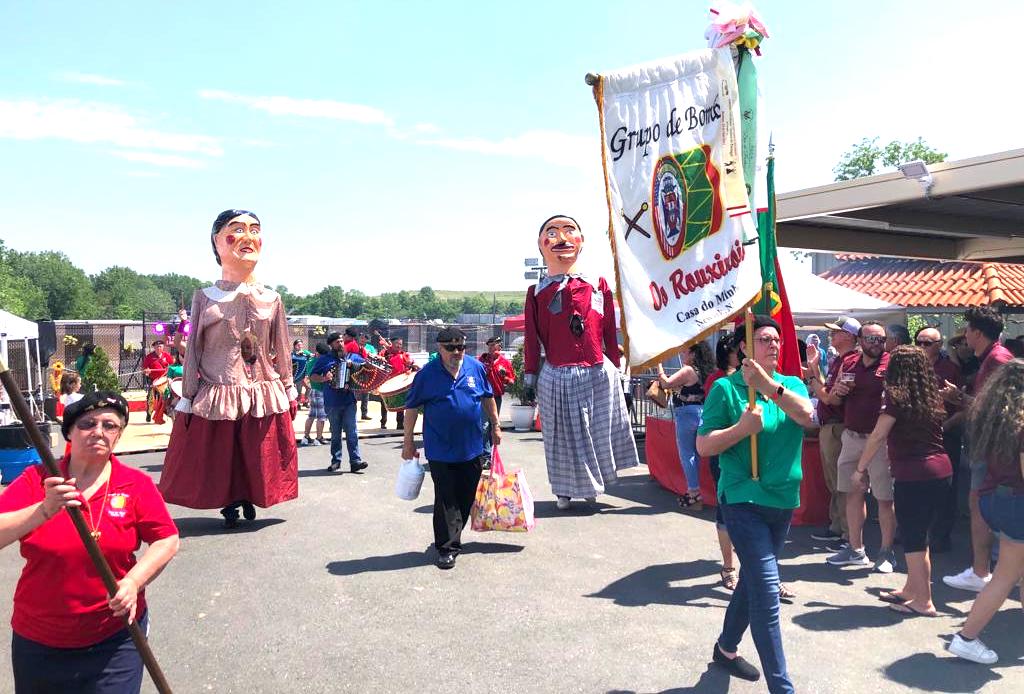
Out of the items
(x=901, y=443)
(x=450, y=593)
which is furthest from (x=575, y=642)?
(x=901, y=443)

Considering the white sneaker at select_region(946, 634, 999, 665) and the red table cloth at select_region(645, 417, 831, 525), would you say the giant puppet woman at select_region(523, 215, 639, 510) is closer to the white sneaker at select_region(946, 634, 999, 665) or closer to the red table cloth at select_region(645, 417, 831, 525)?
the red table cloth at select_region(645, 417, 831, 525)

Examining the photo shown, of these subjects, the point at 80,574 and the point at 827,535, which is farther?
the point at 827,535

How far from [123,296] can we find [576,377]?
4325 inches

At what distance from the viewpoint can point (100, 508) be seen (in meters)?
2.60

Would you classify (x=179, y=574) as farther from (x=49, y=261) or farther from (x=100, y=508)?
(x=49, y=261)

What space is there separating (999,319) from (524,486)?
3.56 m

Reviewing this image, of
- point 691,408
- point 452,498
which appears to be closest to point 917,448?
point 691,408

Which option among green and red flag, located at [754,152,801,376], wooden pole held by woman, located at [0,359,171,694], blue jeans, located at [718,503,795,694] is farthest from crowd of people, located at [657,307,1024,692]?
wooden pole held by woman, located at [0,359,171,694]

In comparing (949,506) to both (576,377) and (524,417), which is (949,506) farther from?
(524,417)

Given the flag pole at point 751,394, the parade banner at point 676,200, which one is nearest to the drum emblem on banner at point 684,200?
the parade banner at point 676,200

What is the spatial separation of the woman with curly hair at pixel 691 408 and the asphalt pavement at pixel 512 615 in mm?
522

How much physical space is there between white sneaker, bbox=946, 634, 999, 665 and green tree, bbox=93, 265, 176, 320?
308 ft

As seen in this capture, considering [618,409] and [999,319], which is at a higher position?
[999,319]

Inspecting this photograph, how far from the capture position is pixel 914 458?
483 cm
